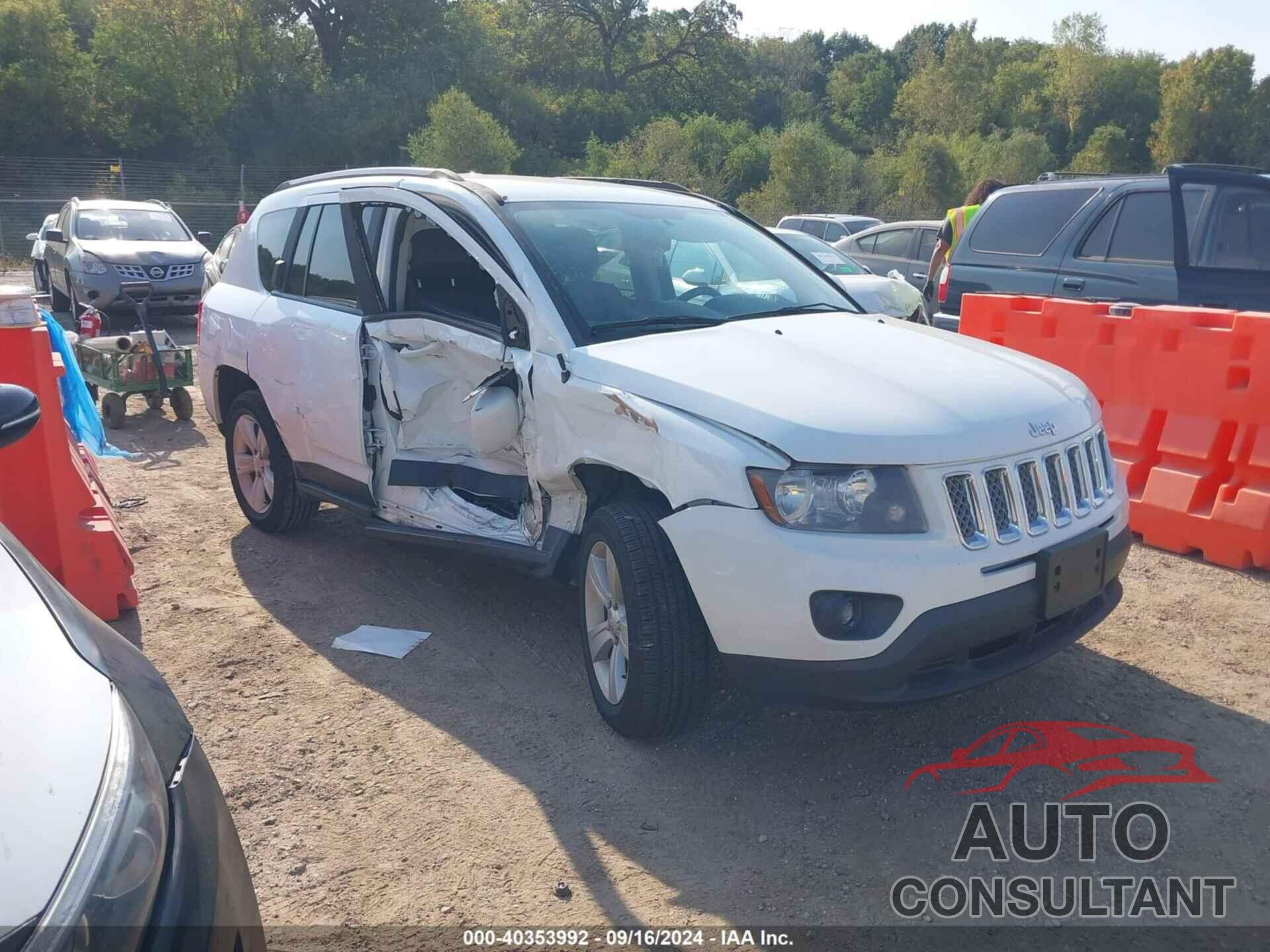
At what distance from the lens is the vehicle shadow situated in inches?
113

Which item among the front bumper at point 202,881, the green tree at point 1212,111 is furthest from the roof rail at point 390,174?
the green tree at point 1212,111

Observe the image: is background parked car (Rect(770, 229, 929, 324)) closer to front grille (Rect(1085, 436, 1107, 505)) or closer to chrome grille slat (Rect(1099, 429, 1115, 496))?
chrome grille slat (Rect(1099, 429, 1115, 496))

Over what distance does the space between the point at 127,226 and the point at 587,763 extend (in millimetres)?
14781

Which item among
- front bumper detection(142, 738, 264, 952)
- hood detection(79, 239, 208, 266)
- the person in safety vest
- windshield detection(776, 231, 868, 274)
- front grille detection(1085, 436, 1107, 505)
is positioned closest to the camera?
front bumper detection(142, 738, 264, 952)

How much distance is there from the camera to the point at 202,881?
1.72 m

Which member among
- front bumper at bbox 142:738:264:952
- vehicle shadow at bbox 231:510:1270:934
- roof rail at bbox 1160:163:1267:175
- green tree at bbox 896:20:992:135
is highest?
green tree at bbox 896:20:992:135

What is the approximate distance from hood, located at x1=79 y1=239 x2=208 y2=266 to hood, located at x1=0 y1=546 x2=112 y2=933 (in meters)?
13.8

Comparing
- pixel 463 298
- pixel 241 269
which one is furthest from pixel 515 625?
pixel 241 269

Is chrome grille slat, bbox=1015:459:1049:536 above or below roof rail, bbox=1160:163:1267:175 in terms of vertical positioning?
below

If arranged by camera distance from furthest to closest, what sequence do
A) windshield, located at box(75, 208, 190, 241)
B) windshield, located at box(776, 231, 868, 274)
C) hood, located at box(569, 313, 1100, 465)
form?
windshield, located at box(75, 208, 190, 241), windshield, located at box(776, 231, 868, 274), hood, located at box(569, 313, 1100, 465)

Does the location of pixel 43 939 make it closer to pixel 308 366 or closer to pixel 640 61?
pixel 308 366

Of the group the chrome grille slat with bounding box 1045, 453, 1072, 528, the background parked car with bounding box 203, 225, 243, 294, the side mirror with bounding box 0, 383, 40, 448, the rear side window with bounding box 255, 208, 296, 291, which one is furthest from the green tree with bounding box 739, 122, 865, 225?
the side mirror with bounding box 0, 383, 40, 448

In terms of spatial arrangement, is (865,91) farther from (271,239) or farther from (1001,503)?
(1001,503)

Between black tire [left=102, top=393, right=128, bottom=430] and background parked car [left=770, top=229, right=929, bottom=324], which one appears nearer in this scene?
background parked car [left=770, top=229, right=929, bottom=324]
